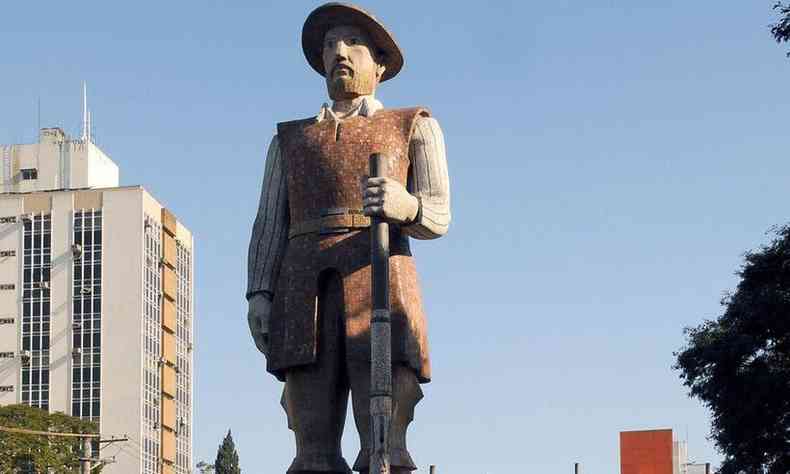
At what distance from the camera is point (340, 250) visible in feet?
35.8

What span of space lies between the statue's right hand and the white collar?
4.36 feet

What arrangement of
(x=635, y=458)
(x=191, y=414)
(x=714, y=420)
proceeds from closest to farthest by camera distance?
1. (x=714, y=420)
2. (x=635, y=458)
3. (x=191, y=414)

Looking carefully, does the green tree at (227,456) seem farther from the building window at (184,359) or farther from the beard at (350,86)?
the beard at (350,86)

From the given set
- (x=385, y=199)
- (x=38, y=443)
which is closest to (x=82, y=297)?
(x=38, y=443)

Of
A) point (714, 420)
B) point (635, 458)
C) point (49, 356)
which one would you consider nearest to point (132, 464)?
point (49, 356)

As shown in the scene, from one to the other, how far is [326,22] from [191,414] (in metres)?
74.9

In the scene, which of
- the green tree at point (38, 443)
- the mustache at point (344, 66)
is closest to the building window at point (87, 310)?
the green tree at point (38, 443)

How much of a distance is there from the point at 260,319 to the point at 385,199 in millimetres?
1497

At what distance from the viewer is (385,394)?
10.1m

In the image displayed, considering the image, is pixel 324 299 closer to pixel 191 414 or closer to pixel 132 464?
pixel 132 464

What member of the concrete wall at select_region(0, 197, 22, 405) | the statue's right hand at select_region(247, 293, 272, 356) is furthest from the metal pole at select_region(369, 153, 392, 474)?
the concrete wall at select_region(0, 197, 22, 405)

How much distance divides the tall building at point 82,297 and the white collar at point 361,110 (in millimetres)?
65059

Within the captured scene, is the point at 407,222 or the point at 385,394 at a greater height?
the point at 407,222

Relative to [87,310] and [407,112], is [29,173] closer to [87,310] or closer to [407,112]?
[87,310]
